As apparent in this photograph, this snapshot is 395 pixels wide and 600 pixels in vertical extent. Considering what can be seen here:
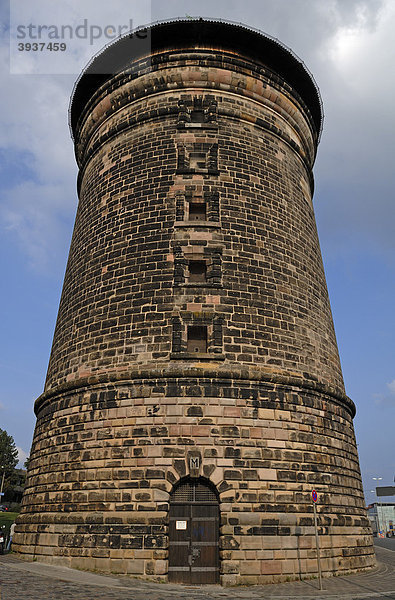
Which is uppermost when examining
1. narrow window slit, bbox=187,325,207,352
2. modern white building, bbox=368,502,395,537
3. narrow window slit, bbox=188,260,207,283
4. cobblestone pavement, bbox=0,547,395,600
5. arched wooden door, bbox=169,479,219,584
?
narrow window slit, bbox=188,260,207,283

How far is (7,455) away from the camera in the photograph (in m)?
57.0

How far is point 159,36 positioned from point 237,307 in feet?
34.2

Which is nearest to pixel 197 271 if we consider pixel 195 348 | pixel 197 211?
pixel 197 211

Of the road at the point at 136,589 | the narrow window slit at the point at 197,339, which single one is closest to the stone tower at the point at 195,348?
the narrow window slit at the point at 197,339

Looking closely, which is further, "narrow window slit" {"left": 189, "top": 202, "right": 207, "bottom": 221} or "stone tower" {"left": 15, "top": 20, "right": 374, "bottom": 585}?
"narrow window slit" {"left": 189, "top": 202, "right": 207, "bottom": 221}

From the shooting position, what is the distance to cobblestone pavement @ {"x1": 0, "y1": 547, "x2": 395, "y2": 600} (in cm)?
852

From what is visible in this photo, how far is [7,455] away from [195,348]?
51886 millimetres

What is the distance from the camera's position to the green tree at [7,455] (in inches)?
2184

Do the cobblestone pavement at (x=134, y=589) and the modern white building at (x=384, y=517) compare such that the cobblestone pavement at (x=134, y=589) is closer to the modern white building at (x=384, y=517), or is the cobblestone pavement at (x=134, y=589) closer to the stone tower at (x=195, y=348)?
the stone tower at (x=195, y=348)

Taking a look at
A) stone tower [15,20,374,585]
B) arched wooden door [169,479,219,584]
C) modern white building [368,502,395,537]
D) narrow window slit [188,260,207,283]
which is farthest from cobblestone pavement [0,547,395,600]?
modern white building [368,502,395,537]

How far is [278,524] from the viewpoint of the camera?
11641mm

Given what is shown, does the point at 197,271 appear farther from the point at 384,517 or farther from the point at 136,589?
the point at 384,517

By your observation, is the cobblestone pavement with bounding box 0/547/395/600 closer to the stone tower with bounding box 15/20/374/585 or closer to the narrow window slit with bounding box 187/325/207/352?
the stone tower with bounding box 15/20/374/585

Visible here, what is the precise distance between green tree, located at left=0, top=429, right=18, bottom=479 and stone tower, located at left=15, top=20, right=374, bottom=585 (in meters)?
46.2
